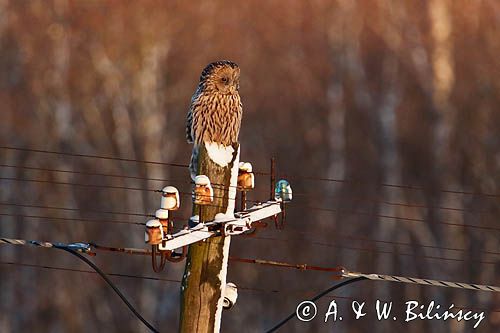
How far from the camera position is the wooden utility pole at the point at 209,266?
1005 centimetres

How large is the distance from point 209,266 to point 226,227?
0.26 meters

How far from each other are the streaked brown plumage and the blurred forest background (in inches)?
453

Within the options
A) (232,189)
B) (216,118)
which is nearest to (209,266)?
(232,189)

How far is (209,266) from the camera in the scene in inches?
397

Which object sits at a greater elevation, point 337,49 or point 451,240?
point 337,49

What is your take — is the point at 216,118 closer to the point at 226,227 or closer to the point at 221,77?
the point at 221,77

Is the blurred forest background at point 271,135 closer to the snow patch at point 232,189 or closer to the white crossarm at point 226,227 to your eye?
the white crossarm at point 226,227

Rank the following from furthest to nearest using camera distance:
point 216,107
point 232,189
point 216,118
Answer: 1. point 216,107
2. point 216,118
3. point 232,189

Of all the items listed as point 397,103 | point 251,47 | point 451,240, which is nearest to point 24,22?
point 251,47

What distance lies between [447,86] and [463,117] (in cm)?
57

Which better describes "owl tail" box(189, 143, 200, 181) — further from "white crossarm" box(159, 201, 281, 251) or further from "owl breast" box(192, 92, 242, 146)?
"white crossarm" box(159, 201, 281, 251)

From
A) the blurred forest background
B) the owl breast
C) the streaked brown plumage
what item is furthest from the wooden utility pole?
the blurred forest background

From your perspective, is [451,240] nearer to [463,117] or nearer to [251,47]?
[463,117]

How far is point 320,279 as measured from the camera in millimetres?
23141
